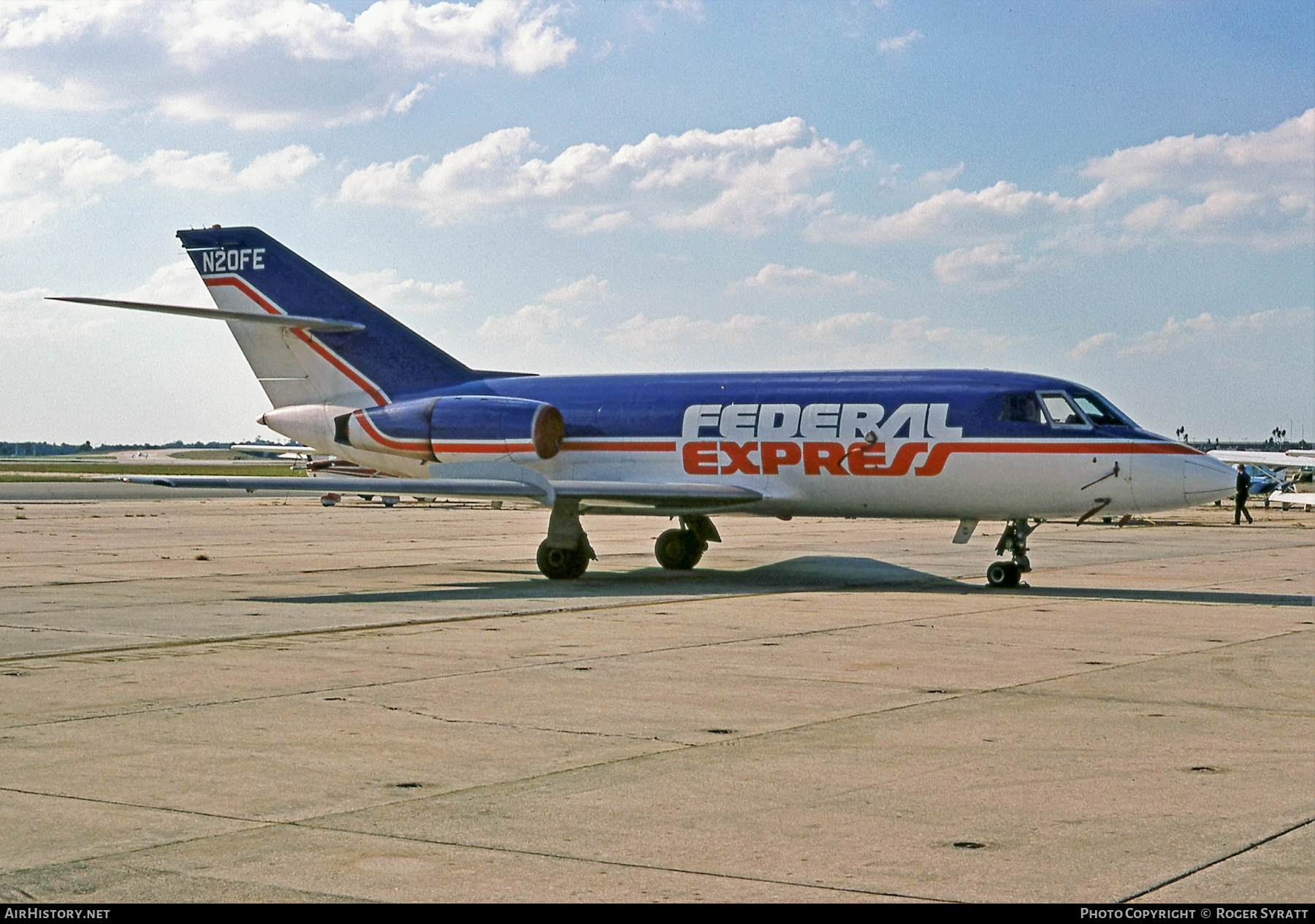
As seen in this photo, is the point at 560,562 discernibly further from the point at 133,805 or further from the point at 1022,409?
the point at 133,805

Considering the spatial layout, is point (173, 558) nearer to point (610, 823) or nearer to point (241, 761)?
point (241, 761)

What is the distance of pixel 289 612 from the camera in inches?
695

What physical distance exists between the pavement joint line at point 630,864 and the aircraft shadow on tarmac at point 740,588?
12.3 meters

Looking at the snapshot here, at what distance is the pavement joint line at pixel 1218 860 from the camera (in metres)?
6.07

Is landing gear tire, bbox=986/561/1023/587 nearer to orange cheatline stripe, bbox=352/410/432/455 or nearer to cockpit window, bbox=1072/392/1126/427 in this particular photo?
cockpit window, bbox=1072/392/1126/427

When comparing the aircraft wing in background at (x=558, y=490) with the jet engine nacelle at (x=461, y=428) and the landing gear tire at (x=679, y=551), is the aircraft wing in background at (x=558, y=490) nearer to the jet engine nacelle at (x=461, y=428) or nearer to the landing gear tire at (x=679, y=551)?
the jet engine nacelle at (x=461, y=428)

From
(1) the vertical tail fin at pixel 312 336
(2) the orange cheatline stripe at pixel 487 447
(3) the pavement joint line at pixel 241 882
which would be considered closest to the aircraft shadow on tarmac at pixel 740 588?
(2) the orange cheatline stripe at pixel 487 447

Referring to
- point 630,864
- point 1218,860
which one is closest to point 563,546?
point 630,864

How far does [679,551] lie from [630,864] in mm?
19035

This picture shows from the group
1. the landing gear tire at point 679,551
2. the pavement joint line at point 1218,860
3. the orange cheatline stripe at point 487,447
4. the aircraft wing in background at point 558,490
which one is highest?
the orange cheatline stripe at point 487,447

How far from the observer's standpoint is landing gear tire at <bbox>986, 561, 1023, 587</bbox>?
2145 cm

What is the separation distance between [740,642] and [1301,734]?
20.4ft

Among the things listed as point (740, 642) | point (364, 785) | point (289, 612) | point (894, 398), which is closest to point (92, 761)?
point (364, 785)

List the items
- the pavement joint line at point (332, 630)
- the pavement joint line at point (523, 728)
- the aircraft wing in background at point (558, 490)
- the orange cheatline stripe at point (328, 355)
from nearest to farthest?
1. the pavement joint line at point (523, 728)
2. the pavement joint line at point (332, 630)
3. the aircraft wing in background at point (558, 490)
4. the orange cheatline stripe at point (328, 355)
